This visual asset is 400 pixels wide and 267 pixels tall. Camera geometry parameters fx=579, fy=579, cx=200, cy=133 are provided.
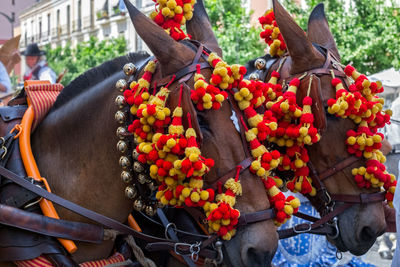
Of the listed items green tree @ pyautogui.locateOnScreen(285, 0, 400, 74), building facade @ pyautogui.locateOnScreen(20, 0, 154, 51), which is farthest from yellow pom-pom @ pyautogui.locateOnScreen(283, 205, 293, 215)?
building facade @ pyautogui.locateOnScreen(20, 0, 154, 51)

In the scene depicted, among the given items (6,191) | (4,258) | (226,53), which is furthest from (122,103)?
(226,53)

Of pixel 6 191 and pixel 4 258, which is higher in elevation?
pixel 6 191

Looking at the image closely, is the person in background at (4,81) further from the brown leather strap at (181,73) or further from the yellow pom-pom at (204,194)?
the yellow pom-pom at (204,194)

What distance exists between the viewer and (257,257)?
2.53 meters

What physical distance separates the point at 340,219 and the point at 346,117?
636 millimetres

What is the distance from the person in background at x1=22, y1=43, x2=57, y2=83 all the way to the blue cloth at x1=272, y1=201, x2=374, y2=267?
5243 millimetres

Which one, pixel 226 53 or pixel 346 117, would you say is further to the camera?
pixel 226 53

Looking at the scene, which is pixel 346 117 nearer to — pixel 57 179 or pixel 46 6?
pixel 57 179

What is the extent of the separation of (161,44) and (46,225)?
1012 mm

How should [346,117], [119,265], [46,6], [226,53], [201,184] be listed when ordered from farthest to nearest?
1. [46,6]
2. [226,53]
3. [346,117]
4. [119,265]
5. [201,184]

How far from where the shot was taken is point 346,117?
354cm

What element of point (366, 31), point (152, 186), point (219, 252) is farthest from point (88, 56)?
point (219, 252)

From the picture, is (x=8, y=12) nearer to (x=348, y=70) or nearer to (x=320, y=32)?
(x=320, y=32)

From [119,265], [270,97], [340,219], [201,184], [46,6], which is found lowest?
[340,219]
